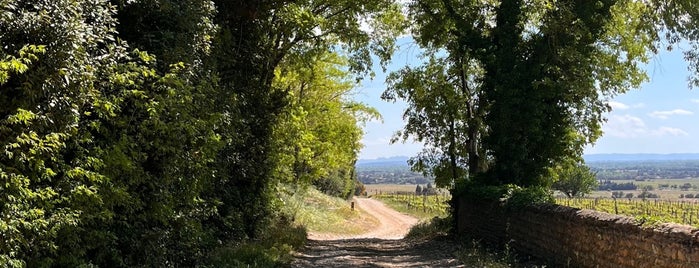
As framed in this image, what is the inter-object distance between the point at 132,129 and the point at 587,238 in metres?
8.38

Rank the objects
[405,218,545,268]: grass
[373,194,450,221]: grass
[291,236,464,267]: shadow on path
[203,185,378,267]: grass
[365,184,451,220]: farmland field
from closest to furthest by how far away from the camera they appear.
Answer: [203,185,378,267]: grass
[405,218,545,268]: grass
[291,236,464,267]: shadow on path
[365,184,451,220]: farmland field
[373,194,450,221]: grass

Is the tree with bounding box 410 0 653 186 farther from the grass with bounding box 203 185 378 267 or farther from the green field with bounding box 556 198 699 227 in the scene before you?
the grass with bounding box 203 185 378 267

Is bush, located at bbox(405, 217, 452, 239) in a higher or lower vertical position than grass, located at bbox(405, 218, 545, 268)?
lower

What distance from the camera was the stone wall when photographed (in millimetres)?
8094

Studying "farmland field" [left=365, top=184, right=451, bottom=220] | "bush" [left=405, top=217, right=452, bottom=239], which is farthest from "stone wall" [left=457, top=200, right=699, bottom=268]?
"farmland field" [left=365, top=184, right=451, bottom=220]

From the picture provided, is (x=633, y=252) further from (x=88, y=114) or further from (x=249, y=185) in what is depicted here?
(x=249, y=185)

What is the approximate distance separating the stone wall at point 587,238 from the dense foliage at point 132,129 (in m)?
7.18

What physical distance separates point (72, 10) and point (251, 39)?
394 inches

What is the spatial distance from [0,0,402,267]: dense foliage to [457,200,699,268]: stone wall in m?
7.18

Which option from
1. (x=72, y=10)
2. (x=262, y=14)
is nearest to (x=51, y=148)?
(x=72, y=10)

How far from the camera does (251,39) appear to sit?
1578 centimetres

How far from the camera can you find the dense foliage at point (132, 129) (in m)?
5.32

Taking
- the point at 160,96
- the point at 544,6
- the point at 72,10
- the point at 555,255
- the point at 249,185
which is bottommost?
the point at 555,255

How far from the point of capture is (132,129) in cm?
764
